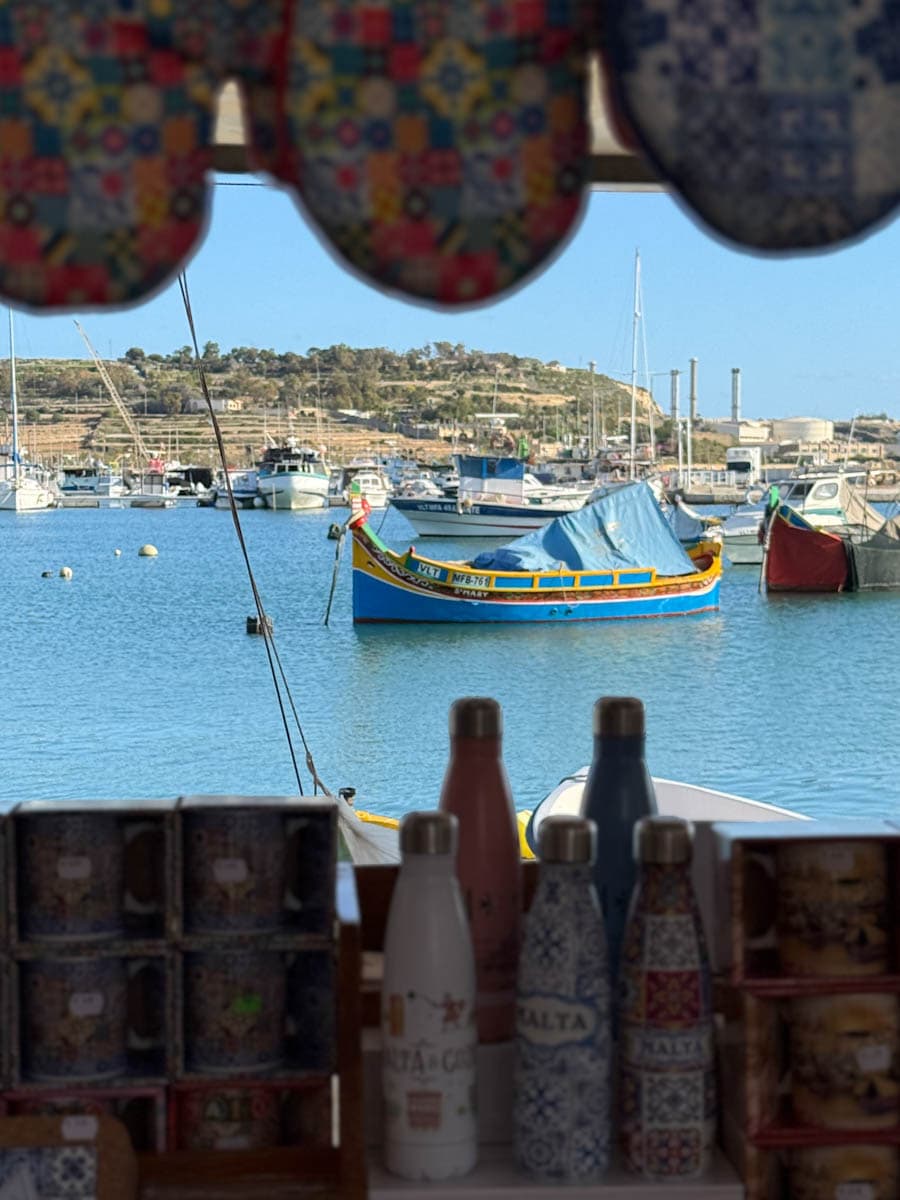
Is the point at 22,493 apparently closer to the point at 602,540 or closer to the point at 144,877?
the point at 602,540

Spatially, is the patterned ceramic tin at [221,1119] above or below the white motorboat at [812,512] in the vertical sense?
below

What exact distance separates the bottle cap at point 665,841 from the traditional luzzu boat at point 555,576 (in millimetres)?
19947

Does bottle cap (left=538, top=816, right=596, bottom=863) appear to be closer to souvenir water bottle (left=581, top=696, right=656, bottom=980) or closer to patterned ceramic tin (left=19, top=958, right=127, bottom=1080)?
souvenir water bottle (left=581, top=696, right=656, bottom=980)

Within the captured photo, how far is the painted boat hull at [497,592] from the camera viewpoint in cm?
2170

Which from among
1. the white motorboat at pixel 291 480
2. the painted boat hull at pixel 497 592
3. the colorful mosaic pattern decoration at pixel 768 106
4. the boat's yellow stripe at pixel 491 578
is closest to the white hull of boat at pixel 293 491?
the white motorboat at pixel 291 480

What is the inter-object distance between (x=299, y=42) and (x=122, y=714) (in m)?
16.9

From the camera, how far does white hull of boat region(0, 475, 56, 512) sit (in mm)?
52562

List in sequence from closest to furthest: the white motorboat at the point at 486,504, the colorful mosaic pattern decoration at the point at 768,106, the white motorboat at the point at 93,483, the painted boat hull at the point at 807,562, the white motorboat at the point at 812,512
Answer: the colorful mosaic pattern decoration at the point at 768,106 → the painted boat hull at the point at 807,562 → the white motorboat at the point at 812,512 → the white motorboat at the point at 486,504 → the white motorboat at the point at 93,483

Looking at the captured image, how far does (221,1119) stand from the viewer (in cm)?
107

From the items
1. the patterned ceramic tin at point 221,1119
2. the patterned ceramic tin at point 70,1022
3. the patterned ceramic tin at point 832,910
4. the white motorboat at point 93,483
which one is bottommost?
the patterned ceramic tin at point 221,1119

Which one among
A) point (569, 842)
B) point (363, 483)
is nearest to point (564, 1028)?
point (569, 842)

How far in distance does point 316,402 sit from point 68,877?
7316 cm

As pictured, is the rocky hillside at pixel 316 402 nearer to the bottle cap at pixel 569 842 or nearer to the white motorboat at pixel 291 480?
the white motorboat at pixel 291 480

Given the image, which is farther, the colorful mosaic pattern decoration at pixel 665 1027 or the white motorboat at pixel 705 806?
the white motorboat at pixel 705 806
